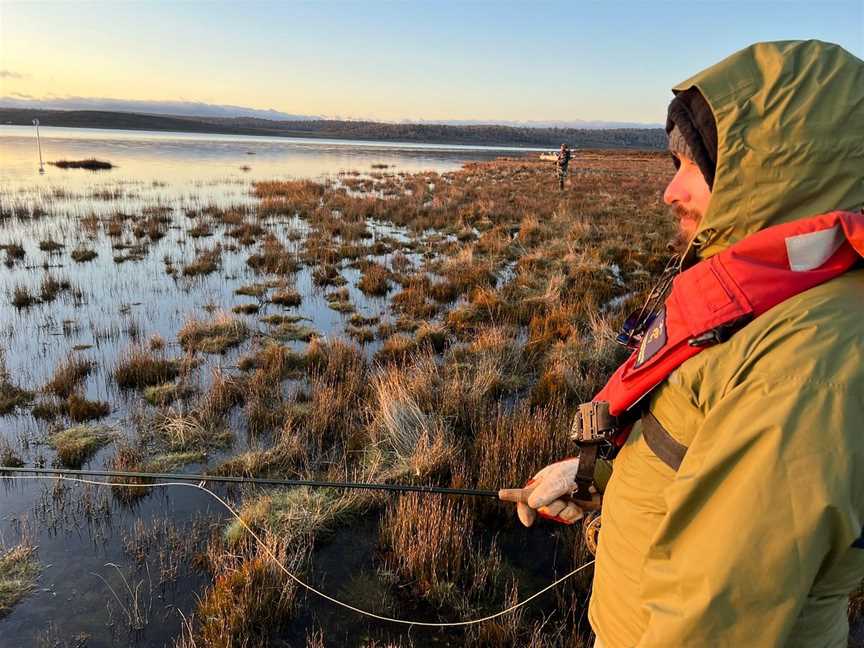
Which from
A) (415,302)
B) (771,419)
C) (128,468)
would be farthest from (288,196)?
(771,419)

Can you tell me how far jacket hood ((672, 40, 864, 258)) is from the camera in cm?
117

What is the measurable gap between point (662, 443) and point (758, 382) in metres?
0.40

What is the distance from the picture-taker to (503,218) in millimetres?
20719

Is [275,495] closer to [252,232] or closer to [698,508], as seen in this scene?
[698,508]

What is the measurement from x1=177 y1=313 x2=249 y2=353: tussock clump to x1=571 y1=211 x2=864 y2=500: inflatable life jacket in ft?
24.9

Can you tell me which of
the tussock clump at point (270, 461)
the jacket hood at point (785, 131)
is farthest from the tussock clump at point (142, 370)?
the jacket hood at point (785, 131)

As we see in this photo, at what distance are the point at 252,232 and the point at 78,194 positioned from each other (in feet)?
37.4

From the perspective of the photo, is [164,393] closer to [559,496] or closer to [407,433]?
[407,433]

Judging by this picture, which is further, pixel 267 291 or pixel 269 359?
pixel 267 291

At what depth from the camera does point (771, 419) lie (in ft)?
3.34

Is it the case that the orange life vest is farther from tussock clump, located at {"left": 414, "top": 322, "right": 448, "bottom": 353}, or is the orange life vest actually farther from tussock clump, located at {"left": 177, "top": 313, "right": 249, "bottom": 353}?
tussock clump, located at {"left": 177, "top": 313, "right": 249, "bottom": 353}

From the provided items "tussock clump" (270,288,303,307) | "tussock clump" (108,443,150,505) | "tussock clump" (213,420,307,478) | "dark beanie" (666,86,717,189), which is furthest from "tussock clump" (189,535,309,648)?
"tussock clump" (270,288,303,307)

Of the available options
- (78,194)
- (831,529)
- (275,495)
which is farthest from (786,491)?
(78,194)

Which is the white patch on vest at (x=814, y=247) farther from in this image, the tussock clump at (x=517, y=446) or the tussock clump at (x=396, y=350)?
the tussock clump at (x=396, y=350)
